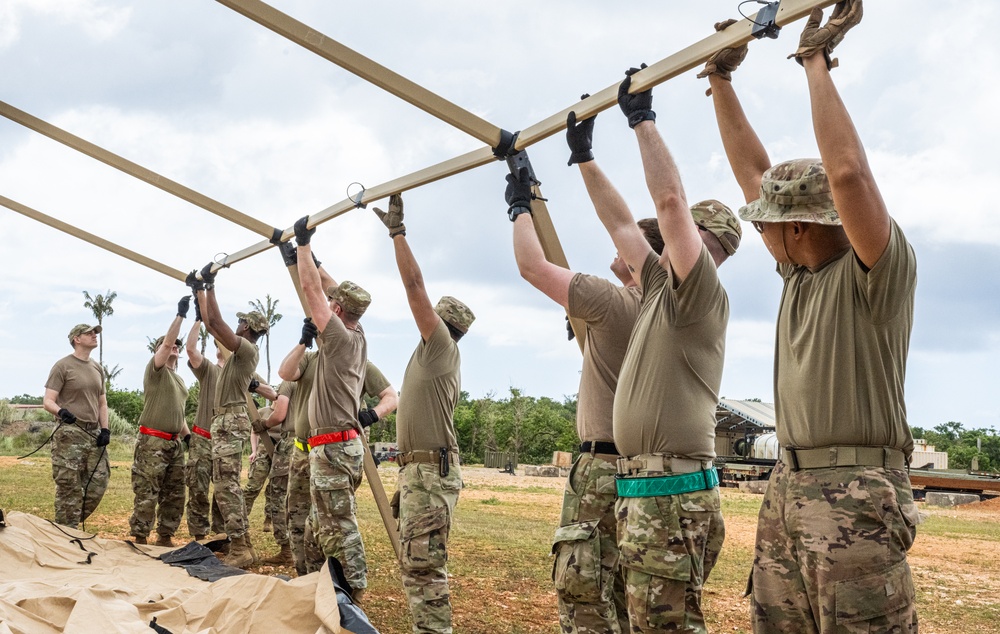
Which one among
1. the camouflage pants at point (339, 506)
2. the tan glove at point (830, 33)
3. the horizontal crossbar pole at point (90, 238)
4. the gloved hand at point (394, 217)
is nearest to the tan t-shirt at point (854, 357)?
the tan glove at point (830, 33)

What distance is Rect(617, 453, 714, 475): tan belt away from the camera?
3.02m

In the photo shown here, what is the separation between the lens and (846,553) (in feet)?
7.18

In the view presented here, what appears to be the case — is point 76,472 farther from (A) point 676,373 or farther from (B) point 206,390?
(A) point 676,373

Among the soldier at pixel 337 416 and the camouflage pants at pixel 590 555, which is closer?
the camouflage pants at pixel 590 555

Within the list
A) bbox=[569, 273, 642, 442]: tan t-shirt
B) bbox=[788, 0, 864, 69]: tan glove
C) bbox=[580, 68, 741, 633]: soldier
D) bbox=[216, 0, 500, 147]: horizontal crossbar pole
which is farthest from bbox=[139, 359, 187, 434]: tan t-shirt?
bbox=[788, 0, 864, 69]: tan glove

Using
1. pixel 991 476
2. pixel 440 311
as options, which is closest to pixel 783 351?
pixel 440 311

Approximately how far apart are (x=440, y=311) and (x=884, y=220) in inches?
147

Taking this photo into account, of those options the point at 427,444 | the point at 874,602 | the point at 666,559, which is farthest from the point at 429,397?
the point at 874,602

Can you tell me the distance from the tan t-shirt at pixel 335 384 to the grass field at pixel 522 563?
55.7 inches

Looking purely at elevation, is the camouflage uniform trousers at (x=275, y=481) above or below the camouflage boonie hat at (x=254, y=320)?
below

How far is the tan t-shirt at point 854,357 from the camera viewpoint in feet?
7.43

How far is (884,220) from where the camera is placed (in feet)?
7.16

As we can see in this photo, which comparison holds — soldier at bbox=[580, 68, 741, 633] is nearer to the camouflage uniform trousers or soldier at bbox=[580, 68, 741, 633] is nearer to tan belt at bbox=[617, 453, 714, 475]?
tan belt at bbox=[617, 453, 714, 475]

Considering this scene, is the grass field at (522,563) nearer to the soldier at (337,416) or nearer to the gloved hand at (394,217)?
the soldier at (337,416)
